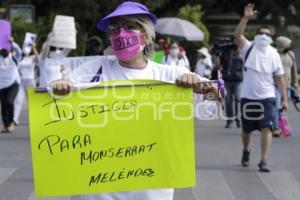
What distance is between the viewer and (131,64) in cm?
437

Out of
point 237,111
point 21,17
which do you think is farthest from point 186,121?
point 21,17

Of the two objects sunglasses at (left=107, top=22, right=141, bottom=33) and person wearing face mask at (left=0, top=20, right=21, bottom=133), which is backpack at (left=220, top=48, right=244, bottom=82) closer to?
person wearing face mask at (left=0, top=20, right=21, bottom=133)

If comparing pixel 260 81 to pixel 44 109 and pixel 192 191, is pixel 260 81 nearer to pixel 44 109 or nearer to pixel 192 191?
pixel 192 191

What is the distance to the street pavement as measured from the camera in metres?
8.44

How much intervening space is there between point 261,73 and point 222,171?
1.32 meters

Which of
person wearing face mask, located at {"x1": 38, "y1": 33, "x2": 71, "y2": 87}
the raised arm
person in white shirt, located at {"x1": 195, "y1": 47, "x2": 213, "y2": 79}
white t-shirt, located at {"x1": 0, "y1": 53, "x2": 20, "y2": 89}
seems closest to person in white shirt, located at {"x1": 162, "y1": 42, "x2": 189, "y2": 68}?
person in white shirt, located at {"x1": 195, "y1": 47, "x2": 213, "y2": 79}

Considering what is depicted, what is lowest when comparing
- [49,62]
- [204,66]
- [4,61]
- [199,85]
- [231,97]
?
[204,66]

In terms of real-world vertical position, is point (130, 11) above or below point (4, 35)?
above

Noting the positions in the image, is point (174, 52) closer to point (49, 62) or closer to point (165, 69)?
point (49, 62)

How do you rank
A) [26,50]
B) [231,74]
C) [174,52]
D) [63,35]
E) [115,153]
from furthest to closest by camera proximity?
[174,52] < [26,50] < [231,74] < [63,35] < [115,153]

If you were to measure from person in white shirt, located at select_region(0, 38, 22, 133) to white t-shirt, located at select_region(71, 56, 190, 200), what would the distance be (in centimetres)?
1004

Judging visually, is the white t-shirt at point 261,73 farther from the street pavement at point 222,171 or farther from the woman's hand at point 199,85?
the woman's hand at point 199,85

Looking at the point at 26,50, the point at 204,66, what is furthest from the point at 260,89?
the point at 204,66

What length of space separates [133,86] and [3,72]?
1024 cm
